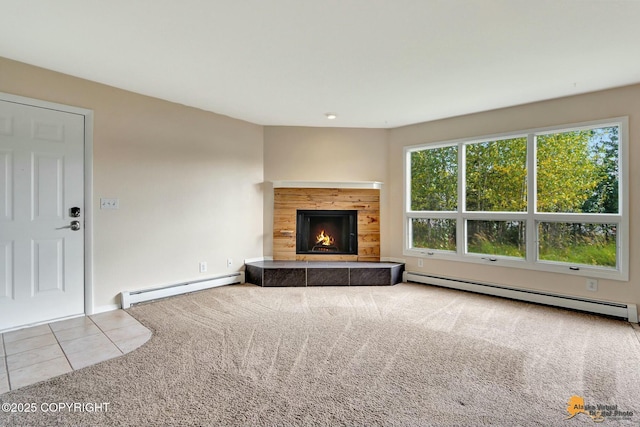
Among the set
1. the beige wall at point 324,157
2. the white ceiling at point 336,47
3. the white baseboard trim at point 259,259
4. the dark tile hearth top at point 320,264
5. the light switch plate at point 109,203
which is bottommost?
the dark tile hearth top at point 320,264

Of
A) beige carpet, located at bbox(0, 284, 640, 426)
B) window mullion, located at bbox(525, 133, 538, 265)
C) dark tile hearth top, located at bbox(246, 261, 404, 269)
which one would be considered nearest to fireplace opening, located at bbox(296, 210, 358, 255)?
dark tile hearth top, located at bbox(246, 261, 404, 269)

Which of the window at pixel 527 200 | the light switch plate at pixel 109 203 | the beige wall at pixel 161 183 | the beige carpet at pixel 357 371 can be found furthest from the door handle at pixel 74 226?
the window at pixel 527 200

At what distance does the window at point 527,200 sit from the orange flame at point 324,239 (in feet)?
3.89

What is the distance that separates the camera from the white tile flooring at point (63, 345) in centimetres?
218

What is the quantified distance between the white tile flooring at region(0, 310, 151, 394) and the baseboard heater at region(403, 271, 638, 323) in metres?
3.57

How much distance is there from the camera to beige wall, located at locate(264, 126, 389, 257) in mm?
5047

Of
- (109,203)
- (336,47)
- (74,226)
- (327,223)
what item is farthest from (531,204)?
(74,226)

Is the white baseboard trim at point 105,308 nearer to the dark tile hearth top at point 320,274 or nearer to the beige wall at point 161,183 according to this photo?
the beige wall at point 161,183

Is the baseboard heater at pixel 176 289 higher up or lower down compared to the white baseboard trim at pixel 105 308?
higher up

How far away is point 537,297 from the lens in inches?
148

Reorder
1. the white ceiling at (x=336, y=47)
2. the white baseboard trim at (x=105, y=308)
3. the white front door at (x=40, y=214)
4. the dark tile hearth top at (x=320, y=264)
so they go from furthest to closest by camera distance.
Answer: the dark tile hearth top at (x=320, y=264) → the white baseboard trim at (x=105, y=308) → the white front door at (x=40, y=214) → the white ceiling at (x=336, y=47)

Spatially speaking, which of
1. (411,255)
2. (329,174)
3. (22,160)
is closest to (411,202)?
(411,255)

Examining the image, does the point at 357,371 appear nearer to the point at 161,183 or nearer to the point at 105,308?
the point at 105,308

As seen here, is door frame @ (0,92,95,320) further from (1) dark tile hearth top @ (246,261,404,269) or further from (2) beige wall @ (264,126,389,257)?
(2) beige wall @ (264,126,389,257)
